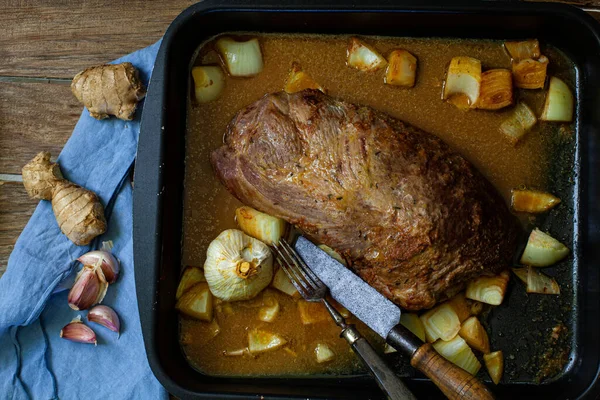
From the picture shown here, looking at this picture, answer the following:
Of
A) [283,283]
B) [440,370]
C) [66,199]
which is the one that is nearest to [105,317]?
[66,199]

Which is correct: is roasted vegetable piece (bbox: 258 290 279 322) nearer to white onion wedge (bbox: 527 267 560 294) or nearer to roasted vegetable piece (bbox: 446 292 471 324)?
roasted vegetable piece (bbox: 446 292 471 324)

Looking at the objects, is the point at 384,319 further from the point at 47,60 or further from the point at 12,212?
the point at 47,60

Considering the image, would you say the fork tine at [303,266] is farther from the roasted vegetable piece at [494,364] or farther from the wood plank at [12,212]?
the wood plank at [12,212]

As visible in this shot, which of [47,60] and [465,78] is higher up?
[465,78]

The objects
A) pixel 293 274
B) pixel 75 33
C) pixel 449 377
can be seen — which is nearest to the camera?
pixel 449 377

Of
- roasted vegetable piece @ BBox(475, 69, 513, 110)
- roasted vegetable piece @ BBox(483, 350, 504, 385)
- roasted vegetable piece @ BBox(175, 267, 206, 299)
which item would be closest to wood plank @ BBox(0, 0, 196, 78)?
roasted vegetable piece @ BBox(175, 267, 206, 299)
